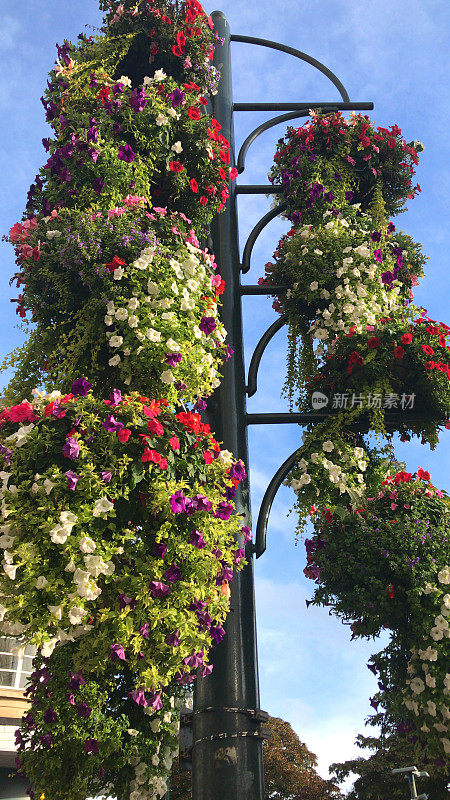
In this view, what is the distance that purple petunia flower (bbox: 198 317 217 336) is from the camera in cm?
432

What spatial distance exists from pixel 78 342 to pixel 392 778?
18570 mm

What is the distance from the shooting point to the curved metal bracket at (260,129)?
616cm

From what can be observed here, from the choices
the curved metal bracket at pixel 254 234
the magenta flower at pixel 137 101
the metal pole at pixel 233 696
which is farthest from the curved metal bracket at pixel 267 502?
the magenta flower at pixel 137 101

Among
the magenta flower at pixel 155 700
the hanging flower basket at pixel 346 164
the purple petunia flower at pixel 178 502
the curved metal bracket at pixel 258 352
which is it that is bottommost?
the magenta flower at pixel 155 700

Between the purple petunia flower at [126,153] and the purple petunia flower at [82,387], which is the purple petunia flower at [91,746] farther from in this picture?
the purple petunia flower at [126,153]

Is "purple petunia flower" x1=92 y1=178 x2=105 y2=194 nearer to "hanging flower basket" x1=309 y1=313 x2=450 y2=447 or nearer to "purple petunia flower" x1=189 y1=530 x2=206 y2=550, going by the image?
"hanging flower basket" x1=309 y1=313 x2=450 y2=447

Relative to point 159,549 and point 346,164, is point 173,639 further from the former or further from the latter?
point 346,164

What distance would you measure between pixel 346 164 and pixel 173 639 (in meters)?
5.35

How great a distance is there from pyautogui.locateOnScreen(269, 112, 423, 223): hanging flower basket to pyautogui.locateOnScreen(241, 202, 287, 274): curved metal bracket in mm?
177

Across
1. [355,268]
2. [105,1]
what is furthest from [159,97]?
[355,268]

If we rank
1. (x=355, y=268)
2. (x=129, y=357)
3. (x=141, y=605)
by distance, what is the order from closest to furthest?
(x=141, y=605) < (x=129, y=357) < (x=355, y=268)

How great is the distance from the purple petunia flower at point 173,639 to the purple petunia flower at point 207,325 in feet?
6.49

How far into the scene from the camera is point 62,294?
4219 millimetres

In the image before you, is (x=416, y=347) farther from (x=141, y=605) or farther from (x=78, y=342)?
(x=141, y=605)
